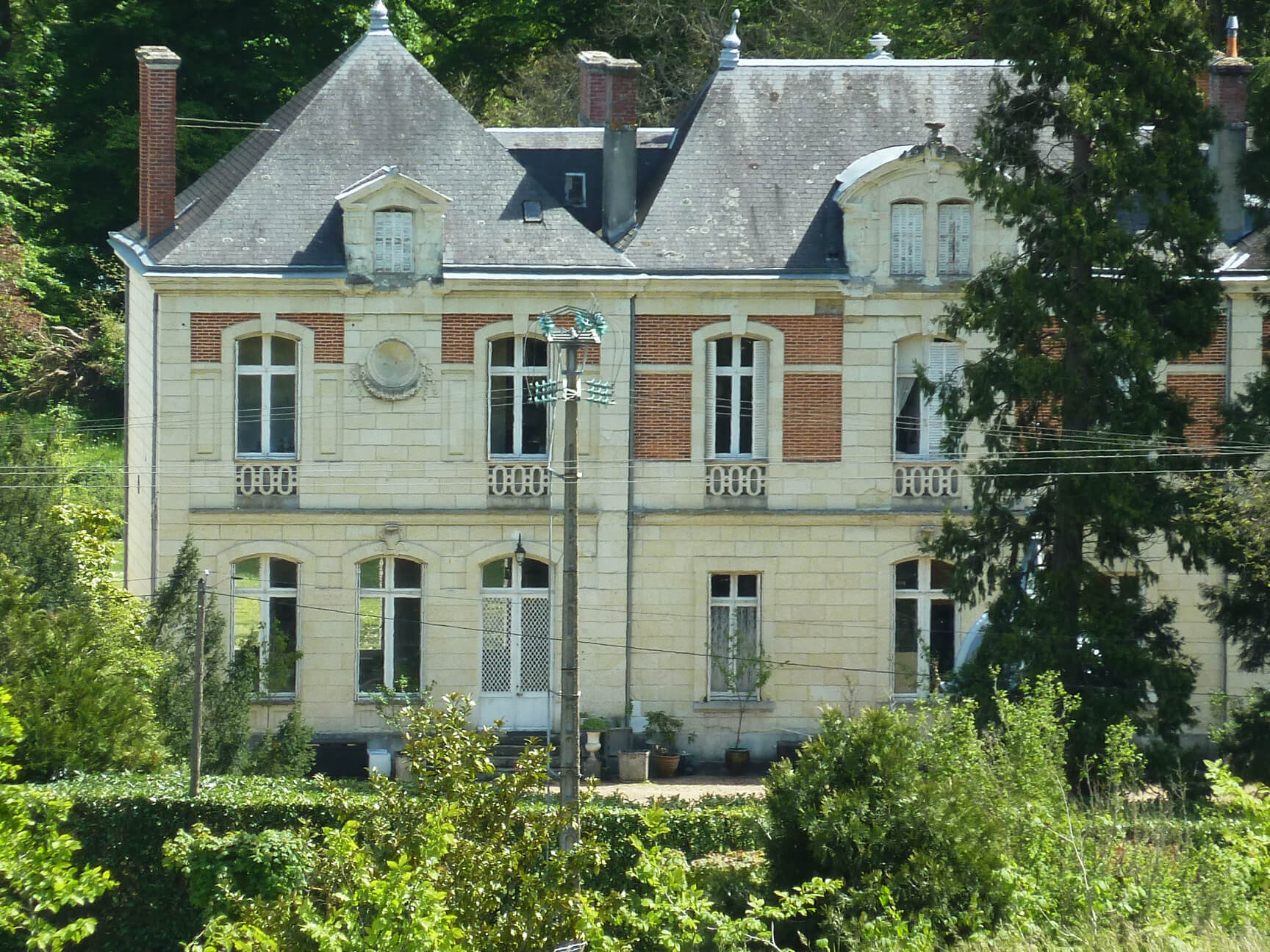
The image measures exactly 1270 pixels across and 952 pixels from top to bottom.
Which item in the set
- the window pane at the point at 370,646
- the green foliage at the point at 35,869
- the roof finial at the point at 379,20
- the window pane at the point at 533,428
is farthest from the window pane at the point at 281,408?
the green foliage at the point at 35,869

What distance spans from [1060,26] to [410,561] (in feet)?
36.4

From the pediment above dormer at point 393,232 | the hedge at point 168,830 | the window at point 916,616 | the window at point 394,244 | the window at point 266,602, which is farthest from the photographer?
the window at point 916,616

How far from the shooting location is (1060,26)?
810 inches

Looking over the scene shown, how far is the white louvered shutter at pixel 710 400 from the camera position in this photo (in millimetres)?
25641

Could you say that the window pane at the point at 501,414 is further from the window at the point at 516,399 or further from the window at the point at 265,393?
the window at the point at 265,393

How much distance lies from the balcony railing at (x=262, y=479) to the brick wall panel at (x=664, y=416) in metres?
4.75

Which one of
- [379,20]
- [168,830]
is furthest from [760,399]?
[168,830]

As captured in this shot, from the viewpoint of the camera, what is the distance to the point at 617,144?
26.5m

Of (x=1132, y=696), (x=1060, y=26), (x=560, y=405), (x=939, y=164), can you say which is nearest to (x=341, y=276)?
(x=560, y=405)

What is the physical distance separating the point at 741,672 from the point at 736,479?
2.62 metres

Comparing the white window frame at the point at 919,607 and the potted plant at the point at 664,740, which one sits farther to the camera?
the white window frame at the point at 919,607

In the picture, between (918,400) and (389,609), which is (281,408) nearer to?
(389,609)

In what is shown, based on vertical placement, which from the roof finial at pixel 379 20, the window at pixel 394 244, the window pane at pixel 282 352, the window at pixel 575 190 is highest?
the roof finial at pixel 379 20

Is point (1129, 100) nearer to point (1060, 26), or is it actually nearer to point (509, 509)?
point (1060, 26)
